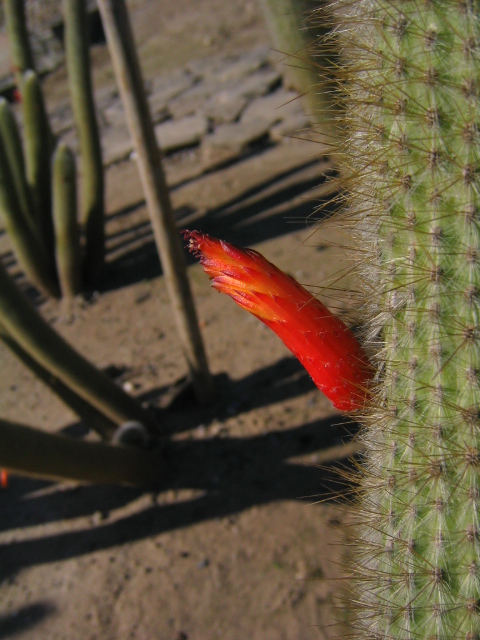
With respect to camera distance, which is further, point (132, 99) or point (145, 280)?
point (145, 280)

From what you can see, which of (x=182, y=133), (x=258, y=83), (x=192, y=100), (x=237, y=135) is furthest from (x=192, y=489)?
(x=192, y=100)

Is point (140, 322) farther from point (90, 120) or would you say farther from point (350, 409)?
point (350, 409)

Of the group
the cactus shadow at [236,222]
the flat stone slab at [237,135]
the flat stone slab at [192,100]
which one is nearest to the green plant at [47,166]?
the cactus shadow at [236,222]

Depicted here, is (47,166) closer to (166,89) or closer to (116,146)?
(116,146)

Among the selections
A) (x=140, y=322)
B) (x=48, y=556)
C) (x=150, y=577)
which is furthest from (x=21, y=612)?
(x=140, y=322)

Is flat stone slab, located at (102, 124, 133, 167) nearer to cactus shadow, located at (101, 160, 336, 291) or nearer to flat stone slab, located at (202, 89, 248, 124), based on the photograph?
flat stone slab, located at (202, 89, 248, 124)
